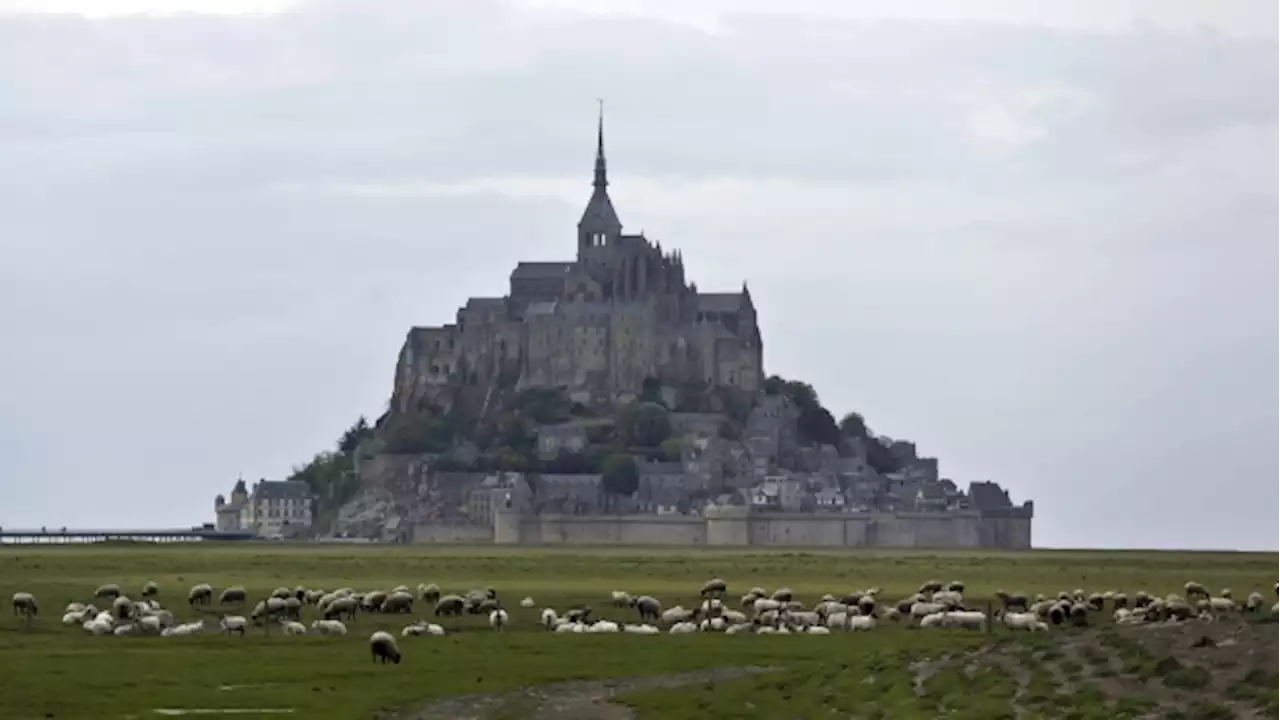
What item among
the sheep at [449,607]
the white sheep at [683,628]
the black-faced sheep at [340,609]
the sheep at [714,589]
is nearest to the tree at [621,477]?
the sheep at [714,589]

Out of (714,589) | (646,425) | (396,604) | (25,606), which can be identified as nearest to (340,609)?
(396,604)

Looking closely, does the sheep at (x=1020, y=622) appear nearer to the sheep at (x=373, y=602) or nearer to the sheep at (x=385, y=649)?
the sheep at (x=385, y=649)

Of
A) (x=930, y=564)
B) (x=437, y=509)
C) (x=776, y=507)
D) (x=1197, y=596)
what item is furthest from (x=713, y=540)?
(x=1197, y=596)

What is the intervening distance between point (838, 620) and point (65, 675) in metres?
19.3

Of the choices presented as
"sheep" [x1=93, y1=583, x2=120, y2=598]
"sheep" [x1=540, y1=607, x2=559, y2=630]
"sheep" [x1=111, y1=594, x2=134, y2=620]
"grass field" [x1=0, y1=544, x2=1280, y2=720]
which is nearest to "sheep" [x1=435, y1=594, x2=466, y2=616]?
"grass field" [x1=0, y1=544, x2=1280, y2=720]

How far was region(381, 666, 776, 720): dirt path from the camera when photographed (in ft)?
113

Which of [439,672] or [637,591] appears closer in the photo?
[439,672]

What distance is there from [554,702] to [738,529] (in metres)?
132

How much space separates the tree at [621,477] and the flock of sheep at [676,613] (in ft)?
394

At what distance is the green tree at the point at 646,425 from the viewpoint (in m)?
190

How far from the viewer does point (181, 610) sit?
5756 cm

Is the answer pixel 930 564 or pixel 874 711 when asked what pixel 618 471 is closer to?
pixel 930 564

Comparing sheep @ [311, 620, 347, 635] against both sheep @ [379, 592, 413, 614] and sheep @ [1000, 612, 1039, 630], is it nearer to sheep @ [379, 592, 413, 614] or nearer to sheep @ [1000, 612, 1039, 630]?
sheep @ [379, 592, 413, 614]

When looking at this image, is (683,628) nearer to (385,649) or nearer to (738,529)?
(385,649)
